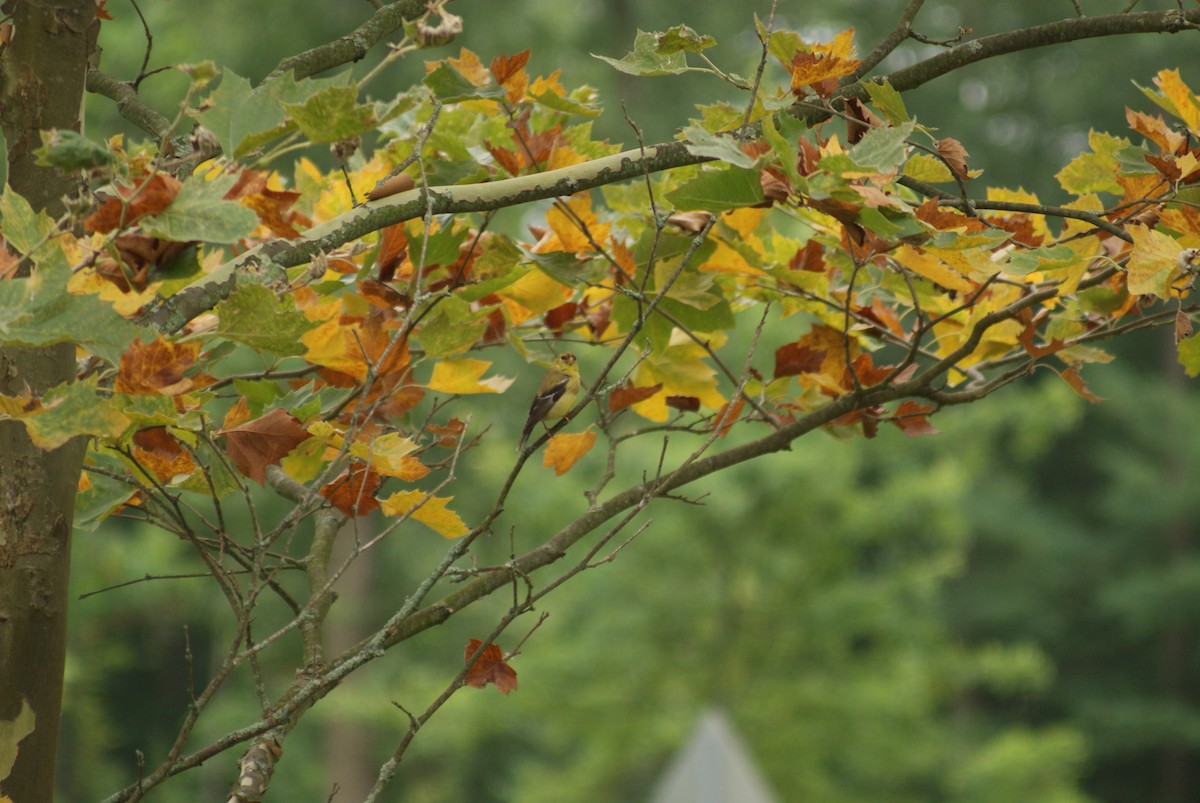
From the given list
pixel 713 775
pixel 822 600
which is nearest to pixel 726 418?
pixel 713 775

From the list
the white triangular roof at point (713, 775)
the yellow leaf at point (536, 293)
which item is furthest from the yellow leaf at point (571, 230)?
the white triangular roof at point (713, 775)

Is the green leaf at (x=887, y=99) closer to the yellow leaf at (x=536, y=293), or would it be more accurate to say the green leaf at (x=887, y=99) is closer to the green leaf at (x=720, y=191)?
the green leaf at (x=720, y=191)

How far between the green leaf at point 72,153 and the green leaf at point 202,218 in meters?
0.07

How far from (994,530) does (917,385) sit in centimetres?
1318

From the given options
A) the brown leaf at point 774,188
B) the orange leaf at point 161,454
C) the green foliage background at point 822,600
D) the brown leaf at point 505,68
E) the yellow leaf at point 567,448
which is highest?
the green foliage background at point 822,600

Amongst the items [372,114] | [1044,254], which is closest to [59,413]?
[372,114]

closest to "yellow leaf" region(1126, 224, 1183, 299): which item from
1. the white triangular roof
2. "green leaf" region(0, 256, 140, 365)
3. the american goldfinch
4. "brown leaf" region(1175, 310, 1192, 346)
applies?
"brown leaf" region(1175, 310, 1192, 346)

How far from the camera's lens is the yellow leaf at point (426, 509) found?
3.16ft

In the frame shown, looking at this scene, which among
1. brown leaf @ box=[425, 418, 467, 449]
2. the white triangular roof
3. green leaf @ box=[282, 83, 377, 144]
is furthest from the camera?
the white triangular roof

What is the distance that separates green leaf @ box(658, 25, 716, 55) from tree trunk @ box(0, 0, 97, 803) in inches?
17.2

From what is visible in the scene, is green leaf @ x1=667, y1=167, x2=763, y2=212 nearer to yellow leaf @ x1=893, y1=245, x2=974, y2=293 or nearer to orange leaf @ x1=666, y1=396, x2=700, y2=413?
yellow leaf @ x1=893, y1=245, x2=974, y2=293

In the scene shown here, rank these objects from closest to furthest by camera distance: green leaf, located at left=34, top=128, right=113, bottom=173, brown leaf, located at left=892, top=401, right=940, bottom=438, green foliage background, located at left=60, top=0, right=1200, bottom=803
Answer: green leaf, located at left=34, top=128, right=113, bottom=173 < brown leaf, located at left=892, top=401, right=940, bottom=438 < green foliage background, located at left=60, top=0, right=1200, bottom=803

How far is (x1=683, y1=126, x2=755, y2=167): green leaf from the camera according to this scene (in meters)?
0.79

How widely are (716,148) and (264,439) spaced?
41 cm
